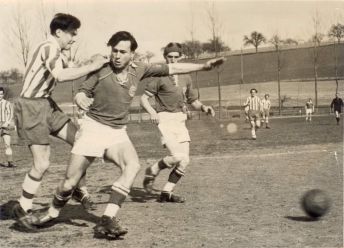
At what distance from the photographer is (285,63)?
3361 inches

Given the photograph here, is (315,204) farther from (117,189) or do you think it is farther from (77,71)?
(77,71)

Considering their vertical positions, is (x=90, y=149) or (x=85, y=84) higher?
(x=85, y=84)

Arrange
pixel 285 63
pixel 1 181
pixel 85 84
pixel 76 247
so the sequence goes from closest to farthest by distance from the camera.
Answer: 1. pixel 76 247
2. pixel 85 84
3. pixel 1 181
4. pixel 285 63

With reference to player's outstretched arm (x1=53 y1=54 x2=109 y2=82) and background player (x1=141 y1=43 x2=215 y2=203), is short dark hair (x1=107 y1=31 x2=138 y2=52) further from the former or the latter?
background player (x1=141 y1=43 x2=215 y2=203)

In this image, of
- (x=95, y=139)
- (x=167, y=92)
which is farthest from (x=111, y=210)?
(x=167, y=92)

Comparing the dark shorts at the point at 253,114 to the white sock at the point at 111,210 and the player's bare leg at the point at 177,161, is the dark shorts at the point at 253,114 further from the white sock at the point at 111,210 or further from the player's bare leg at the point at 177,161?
the white sock at the point at 111,210

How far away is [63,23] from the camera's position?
545 cm

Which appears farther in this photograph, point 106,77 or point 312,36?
point 312,36

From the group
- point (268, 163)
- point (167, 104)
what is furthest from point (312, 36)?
point (167, 104)

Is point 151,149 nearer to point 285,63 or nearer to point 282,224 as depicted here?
point 282,224

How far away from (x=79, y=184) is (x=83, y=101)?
1516 mm

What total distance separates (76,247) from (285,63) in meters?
83.7

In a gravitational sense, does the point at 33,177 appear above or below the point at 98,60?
below

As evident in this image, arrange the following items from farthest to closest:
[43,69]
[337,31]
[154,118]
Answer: [337,31] < [154,118] < [43,69]
